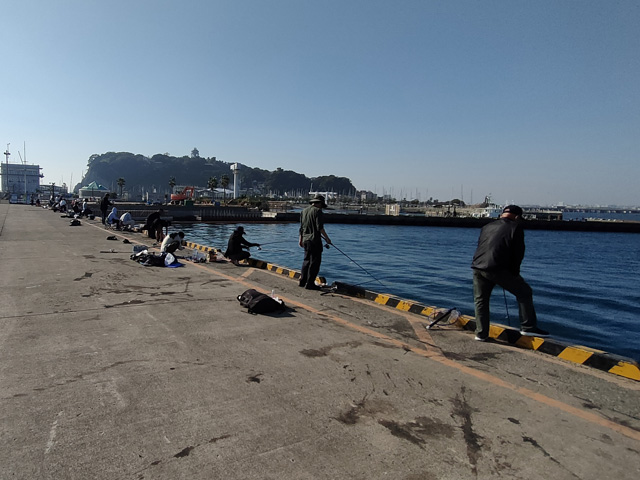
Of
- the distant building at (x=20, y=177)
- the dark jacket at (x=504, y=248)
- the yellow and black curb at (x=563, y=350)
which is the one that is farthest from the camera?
the distant building at (x=20, y=177)

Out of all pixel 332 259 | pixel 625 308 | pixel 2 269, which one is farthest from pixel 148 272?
pixel 625 308

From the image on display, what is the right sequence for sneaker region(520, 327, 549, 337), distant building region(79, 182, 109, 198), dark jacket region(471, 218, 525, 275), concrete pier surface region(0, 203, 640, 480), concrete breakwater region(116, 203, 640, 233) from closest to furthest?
concrete pier surface region(0, 203, 640, 480) < dark jacket region(471, 218, 525, 275) < sneaker region(520, 327, 549, 337) < concrete breakwater region(116, 203, 640, 233) < distant building region(79, 182, 109, 198)

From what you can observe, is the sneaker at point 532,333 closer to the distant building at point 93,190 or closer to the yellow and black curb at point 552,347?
the yellow and black curb at point 552,347

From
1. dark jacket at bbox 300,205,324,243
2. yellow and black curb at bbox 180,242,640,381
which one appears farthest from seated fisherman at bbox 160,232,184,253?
yellow and black curb at bbox 180,242,640,381

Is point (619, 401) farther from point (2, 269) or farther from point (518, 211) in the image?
point (2, 269)

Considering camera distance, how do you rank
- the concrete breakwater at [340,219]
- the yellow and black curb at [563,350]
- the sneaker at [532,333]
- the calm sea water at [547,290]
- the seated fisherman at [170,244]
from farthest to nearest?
the concrete breakwater at [340,219] < the seated fisherman at [170,244] < the calm sea water at [547,290] < the sneaker at [532,333] < the yellow and black curb at [563,350]

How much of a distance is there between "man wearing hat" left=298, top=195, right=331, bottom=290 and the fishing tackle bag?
1.84 metres

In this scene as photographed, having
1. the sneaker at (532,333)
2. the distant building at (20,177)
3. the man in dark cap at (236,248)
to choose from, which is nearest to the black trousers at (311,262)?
the man in dark cap at (236,248)

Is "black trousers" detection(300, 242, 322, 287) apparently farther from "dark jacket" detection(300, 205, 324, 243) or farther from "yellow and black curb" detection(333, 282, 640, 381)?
"yellow and black curb" detection(333, 282, 640, 381)

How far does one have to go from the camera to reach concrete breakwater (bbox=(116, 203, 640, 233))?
57.7 metres

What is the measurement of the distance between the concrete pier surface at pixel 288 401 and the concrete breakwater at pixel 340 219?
2058 inches

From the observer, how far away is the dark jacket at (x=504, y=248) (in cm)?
513

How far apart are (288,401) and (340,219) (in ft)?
227

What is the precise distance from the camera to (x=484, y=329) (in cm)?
540
